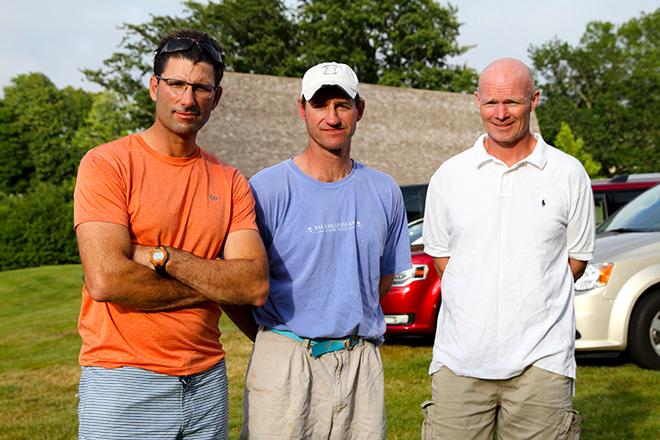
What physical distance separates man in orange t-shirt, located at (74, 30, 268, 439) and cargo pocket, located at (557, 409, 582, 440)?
1458 millimetres

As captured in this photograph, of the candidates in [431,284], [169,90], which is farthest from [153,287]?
[431,284]

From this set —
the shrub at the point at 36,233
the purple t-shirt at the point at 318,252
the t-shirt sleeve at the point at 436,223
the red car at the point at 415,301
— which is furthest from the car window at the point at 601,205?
the shrub at the point at 36,233

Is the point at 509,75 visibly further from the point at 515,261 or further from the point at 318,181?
the point at 318,181

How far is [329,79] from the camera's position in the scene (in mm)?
3559

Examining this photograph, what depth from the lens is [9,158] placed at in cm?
7825

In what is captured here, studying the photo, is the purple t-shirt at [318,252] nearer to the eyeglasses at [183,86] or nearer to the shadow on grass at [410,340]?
Answer: the eyeglasses at [183,86]

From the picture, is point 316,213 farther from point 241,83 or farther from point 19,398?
point 241,83

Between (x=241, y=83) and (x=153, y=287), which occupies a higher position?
(x=241, y=83)

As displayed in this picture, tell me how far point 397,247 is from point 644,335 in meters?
5.57

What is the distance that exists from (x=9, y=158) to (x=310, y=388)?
265 feet

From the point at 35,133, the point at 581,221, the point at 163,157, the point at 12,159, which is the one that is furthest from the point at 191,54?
the point at 35,133

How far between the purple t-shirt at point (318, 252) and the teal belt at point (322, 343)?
0.09 feet

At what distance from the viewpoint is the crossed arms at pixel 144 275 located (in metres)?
2.96

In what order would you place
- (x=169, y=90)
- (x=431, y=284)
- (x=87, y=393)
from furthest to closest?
(x=431, y=284), (x=169, y=90), (x=87, y=393)
